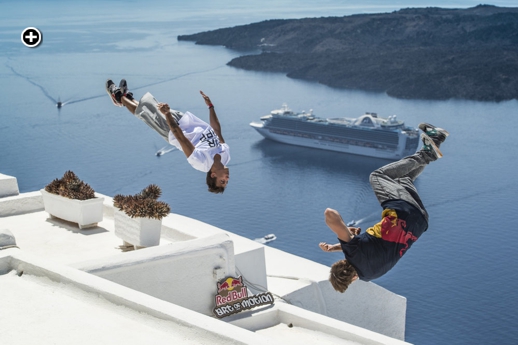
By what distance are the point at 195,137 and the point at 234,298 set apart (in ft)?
8.06

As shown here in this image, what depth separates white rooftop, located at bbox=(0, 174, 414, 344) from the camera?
4.97 m

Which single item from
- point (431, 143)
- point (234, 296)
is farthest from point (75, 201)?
point (431, 143)

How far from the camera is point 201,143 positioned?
6078mm

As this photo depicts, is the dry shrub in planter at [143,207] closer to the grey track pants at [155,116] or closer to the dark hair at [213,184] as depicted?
the grey track pants at [155,116]

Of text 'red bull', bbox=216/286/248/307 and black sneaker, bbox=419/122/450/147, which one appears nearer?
black sneaker, bbox=419/122/450/147

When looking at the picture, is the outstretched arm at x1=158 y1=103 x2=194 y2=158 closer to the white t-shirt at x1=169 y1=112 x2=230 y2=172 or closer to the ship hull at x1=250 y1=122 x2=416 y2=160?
the white t-shirt at x1=169 y1=112 x2=230 y2=172

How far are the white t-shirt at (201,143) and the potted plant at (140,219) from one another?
7.60 ft

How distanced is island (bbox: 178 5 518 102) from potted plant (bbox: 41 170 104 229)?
78424mm

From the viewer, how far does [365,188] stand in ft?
173

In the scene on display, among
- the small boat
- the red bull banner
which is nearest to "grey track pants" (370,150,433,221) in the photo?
the red bull banner

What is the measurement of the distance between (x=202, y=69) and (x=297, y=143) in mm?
22870

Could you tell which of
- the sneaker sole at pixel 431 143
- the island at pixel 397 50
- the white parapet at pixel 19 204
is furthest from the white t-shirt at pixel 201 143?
the island at pixel 397 50

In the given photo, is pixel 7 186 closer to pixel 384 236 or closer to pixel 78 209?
pixel 78 209

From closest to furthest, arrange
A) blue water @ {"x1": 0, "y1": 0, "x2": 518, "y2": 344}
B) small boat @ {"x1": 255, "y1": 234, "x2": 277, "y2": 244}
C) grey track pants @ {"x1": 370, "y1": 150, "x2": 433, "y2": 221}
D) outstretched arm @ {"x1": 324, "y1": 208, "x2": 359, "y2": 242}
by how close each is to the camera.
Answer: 1. outstretched arm @ {"x1": 324, "y1": 208, "x2": 359, "y2": 242}
2. grey track pants @ {"x1": 370, "y1": 150, "x2": 433, "y2": 221}
3. blue water @ {"x1": 0, "y1": 0, "x2": 518, "y2": 344}
4. small boat @ {"x1": 255, "y1": 234, "x2": 277, "y2": 244}
